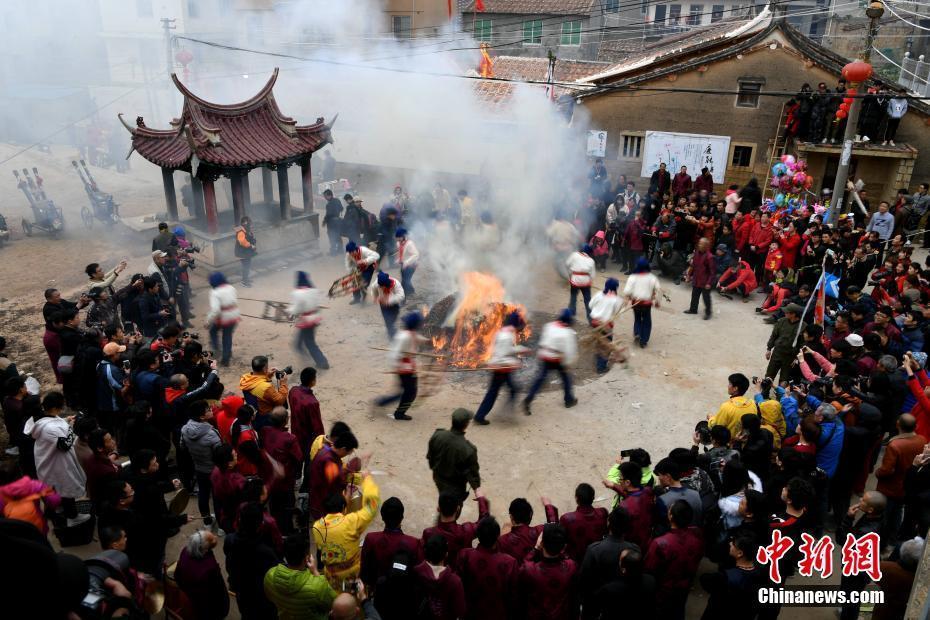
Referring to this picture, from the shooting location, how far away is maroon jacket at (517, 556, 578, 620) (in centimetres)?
417

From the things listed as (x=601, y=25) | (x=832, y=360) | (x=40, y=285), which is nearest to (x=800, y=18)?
(x=601, y=25)

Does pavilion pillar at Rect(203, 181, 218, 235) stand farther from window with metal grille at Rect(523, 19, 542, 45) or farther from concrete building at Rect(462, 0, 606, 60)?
window with metal grille at Rect(523, 19, 542, 45)

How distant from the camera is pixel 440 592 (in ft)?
13.2

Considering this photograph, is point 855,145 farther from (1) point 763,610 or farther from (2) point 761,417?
(1) point 763,610

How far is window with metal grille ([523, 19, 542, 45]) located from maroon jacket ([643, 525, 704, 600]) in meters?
32.4

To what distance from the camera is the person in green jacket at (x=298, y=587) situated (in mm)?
4012

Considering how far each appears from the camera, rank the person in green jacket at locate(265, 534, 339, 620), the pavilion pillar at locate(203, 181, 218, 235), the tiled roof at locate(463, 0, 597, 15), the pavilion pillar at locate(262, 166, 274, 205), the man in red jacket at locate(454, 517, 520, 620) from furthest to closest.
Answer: the tiled roof at locate(463, 0, 597, 15), the pavilion pillar at locate(262, 166, 274, 205), the pavilion pillar at locate(203, 181, 218, 235), the man in red jacket at locate(454, 517, 520, 620), the person in green jacket at locate(265, 534, 339, 620)

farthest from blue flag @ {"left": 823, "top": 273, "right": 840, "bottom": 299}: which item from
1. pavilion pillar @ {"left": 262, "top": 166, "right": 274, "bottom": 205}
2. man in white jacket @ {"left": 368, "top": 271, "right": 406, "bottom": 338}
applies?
pavilion pillar @ {"left": 262, "top": 166, "right": 274, "bottom": 205}

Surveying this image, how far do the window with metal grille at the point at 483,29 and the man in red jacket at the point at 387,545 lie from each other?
32590 mm

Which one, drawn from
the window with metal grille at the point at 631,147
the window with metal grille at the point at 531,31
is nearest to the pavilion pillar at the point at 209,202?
the window with metal grille at the point at 631,147

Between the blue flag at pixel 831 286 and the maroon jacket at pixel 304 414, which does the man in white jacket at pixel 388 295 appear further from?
the blue flag at pixel 831 286

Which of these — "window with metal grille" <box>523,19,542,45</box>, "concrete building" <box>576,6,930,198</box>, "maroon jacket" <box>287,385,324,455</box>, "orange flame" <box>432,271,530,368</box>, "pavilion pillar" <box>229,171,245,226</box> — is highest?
"window with metal grille" <box>523,19,542,45</box>

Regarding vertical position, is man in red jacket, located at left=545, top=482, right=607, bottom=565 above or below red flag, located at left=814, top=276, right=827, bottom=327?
below

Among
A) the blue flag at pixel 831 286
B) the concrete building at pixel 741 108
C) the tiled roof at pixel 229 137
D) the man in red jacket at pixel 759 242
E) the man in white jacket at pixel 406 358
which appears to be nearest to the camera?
the man in white jacket at pixel 406 358
